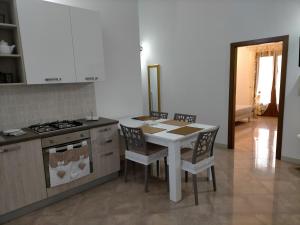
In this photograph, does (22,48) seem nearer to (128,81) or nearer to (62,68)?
(62,68)

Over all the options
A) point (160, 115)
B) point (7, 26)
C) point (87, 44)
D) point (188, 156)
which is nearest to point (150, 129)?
point (188, 156)

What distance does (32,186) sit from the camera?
2.39 metres

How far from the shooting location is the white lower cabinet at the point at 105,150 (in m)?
2.89

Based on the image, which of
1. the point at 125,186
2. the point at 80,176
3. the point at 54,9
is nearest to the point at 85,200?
the point at 80,176

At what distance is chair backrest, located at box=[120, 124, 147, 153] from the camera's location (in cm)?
264

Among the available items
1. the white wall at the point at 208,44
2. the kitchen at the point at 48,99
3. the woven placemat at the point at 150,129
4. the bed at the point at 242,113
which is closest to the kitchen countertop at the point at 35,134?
the kitchen at the point at 48,99

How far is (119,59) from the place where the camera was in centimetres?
377

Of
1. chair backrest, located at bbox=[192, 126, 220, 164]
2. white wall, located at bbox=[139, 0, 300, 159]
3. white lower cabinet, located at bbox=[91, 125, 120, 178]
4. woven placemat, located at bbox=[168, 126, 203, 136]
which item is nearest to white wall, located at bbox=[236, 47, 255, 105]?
white wall, located at bbox=[139, 0, 300, 159]

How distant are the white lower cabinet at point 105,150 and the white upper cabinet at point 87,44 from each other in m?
0.75

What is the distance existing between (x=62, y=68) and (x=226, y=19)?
117 inches

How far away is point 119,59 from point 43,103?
4.77ft

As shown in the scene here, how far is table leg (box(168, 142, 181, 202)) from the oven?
1069 millimetres

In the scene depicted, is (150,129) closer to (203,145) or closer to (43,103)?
(203,145)

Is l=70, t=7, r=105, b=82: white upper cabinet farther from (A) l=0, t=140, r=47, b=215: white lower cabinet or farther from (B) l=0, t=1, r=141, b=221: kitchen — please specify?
(A) l=0, t=140, r=47, b=215: white lower cabinet
